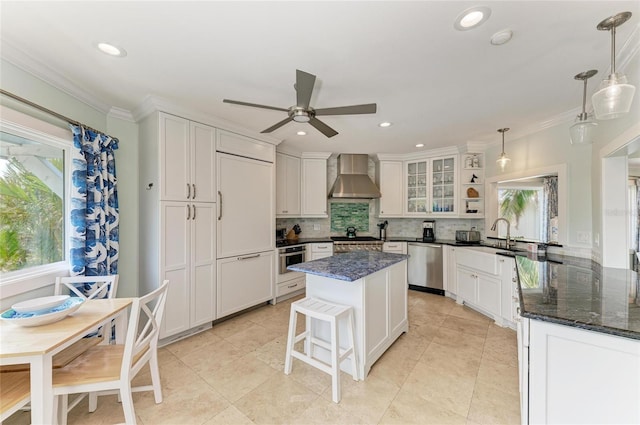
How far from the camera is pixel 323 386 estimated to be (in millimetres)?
1967

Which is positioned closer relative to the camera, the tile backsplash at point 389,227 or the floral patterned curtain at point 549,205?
the floral patterned curtain at point 549,205

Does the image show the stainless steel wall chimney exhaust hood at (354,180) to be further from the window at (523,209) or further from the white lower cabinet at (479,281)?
the window at (523,209)

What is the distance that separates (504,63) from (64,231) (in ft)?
12.6

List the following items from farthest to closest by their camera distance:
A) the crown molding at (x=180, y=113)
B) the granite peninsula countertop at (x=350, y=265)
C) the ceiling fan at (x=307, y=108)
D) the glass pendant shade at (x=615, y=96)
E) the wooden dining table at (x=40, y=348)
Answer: the crown molding at (x=180, y=113) → the granite peninsula countertop at (x=350, y=265) → the ceiling fan at (x=307, y=108) → the glass pendant shade at (x=615, y=96) → the wooden dining table at (x=40, y=348)

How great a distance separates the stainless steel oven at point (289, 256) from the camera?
380 cm

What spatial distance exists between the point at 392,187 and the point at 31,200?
454 cm

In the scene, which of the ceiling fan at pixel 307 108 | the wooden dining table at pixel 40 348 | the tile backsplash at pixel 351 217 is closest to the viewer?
the wooden dining table at pixel 40 348

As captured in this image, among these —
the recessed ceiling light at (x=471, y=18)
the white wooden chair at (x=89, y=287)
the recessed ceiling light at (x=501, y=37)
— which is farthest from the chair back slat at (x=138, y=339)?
the recessed ceiling light at (x=501, y=37)

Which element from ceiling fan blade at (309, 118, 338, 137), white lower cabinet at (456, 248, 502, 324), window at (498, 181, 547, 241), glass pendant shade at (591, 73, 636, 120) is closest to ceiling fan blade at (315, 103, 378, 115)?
ceiling fan blade at (309, 118, 338, 137)

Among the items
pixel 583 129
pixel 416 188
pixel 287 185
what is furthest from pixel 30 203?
pixel 416 188

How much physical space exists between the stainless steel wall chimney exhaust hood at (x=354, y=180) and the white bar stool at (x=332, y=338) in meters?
2.59

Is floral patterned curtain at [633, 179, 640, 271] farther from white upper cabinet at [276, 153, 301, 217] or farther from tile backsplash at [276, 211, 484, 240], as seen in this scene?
white upper cabinet at [276, 153, 301, 217]

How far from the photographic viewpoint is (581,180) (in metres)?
2.64

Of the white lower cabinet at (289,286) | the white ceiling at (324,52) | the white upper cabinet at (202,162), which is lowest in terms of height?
the white lower cabinet at (289,286)
